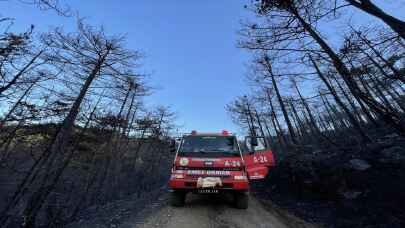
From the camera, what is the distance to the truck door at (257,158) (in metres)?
7.35

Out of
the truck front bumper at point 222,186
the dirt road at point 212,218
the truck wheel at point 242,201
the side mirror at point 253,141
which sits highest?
the side mirror at point 253,141

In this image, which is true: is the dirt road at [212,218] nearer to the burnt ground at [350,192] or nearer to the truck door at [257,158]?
the burnt ground at [350,192]

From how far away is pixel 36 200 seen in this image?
10359 millimetres

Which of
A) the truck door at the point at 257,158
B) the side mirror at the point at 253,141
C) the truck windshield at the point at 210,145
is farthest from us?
the truck door at the point at 257,158

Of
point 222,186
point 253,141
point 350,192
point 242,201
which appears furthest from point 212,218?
point 350,192

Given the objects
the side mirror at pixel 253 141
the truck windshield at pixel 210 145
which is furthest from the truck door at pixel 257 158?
the truck windshield at pixel 210 145

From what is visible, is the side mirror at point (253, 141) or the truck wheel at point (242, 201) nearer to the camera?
the truck wheel at point (242, 201)

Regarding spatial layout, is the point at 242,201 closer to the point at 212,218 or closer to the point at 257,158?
the point at 212,218

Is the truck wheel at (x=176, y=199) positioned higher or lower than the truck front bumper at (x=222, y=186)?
lower

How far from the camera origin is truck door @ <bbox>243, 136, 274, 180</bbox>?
289 inches

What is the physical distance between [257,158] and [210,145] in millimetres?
2004

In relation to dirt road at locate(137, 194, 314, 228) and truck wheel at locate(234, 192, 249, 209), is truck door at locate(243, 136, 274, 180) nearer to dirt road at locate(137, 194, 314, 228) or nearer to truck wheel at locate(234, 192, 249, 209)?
truck wheel at locate(234, 192, 249, 209)

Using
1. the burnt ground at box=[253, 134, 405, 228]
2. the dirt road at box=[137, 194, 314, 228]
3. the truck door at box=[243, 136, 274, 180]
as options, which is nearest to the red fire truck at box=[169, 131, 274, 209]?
the truck door at box=[243, 136, 274, 180]

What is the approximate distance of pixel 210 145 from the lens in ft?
22.6
